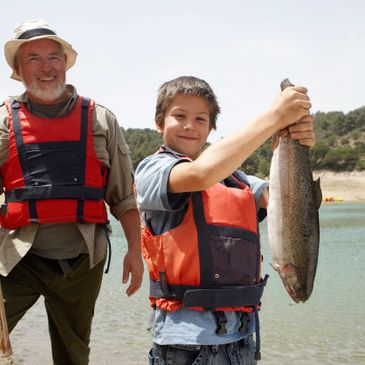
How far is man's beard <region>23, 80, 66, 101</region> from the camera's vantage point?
14.7ft

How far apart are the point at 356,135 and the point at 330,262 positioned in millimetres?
68184

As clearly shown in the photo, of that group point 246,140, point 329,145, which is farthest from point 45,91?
point 329,145

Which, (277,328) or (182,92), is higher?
(182,92)

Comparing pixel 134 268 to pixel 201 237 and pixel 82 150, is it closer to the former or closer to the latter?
pixel 82 150

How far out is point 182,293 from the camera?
9.45 ft

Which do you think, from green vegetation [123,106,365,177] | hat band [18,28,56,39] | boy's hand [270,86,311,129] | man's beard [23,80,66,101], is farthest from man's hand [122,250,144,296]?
green vegetation [123,106,365,177]

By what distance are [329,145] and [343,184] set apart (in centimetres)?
1381

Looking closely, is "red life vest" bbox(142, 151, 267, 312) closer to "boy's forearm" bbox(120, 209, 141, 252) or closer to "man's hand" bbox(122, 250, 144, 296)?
"man's hand" bbox(122, 250, 144, 296)

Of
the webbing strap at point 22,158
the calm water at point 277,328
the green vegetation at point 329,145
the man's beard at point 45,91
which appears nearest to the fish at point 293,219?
the webbing strap at point 22,158

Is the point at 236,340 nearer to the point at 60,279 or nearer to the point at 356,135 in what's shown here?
the point at 60,279

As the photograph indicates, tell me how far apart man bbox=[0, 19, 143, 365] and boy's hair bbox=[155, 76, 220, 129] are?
141cm

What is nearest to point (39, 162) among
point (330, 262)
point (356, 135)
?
point (330, 262)

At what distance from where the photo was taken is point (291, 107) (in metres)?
2.59

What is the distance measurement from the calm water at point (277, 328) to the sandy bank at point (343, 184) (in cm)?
4783
